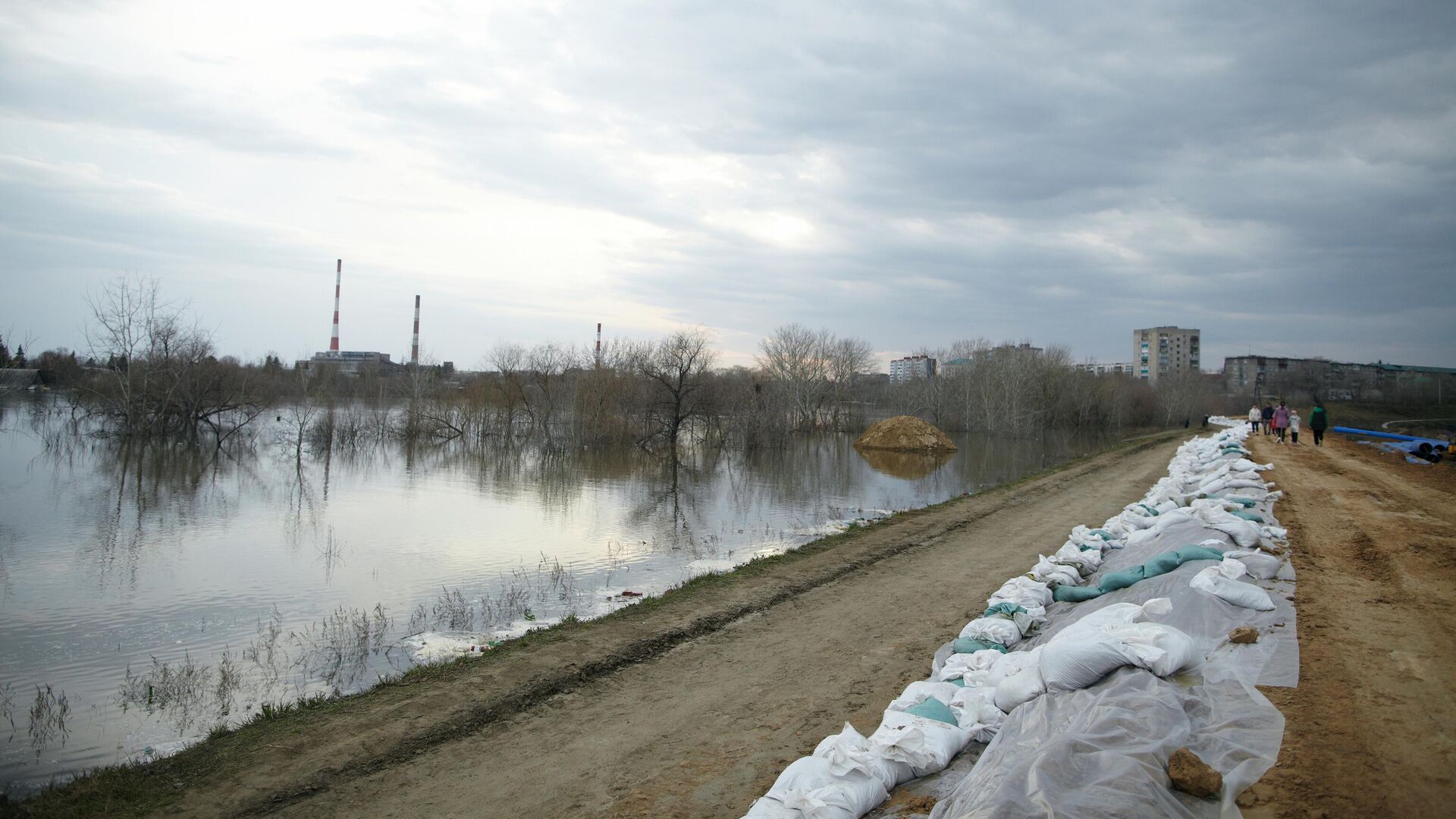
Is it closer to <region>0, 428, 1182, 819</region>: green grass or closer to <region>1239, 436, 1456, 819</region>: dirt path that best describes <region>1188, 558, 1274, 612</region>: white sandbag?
<region>1239, 436, 1456, 819</region>: dirt path

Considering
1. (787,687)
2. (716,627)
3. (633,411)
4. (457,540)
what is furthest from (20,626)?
(633,411)

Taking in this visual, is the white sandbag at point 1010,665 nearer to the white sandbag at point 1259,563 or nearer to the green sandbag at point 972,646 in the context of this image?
the green sandbag at point 972,646

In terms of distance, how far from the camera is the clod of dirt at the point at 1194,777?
3.25 m

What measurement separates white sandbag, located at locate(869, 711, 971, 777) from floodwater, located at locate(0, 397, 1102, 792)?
4803 millimetres

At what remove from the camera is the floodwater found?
6.47 meters

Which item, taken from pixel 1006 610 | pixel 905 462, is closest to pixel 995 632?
pixel 1006 610

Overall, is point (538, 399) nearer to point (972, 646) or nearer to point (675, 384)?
point (675, 384)

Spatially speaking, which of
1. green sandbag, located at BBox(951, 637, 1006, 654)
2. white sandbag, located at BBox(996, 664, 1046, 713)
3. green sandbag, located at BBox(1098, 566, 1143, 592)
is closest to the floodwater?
green sandbag, located at BBox(951, 637, 1006, 654)

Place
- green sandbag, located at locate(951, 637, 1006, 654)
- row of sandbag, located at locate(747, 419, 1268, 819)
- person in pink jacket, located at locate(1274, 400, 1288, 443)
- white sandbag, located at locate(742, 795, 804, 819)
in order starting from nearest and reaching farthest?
white sandbag, located at locate(742, 795, 804, 819) < row of sandbag, located at locate(747, 419, 1268, 819) < green sandbag, located at locate(951, 637, 1006, 654) < person in pink jacket, located at locate(1274, 400, 1288, 443)

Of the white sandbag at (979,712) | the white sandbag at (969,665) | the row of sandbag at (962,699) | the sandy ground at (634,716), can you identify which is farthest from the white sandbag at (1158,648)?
the sandy ground at (634,716)

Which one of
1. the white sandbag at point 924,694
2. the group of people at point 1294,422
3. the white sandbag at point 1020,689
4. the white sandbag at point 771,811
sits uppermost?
the group of people at point 1294,422

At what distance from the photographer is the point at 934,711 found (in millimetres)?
4543

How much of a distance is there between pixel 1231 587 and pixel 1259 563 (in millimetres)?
1341

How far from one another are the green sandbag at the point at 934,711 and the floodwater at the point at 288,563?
4.78 metres
